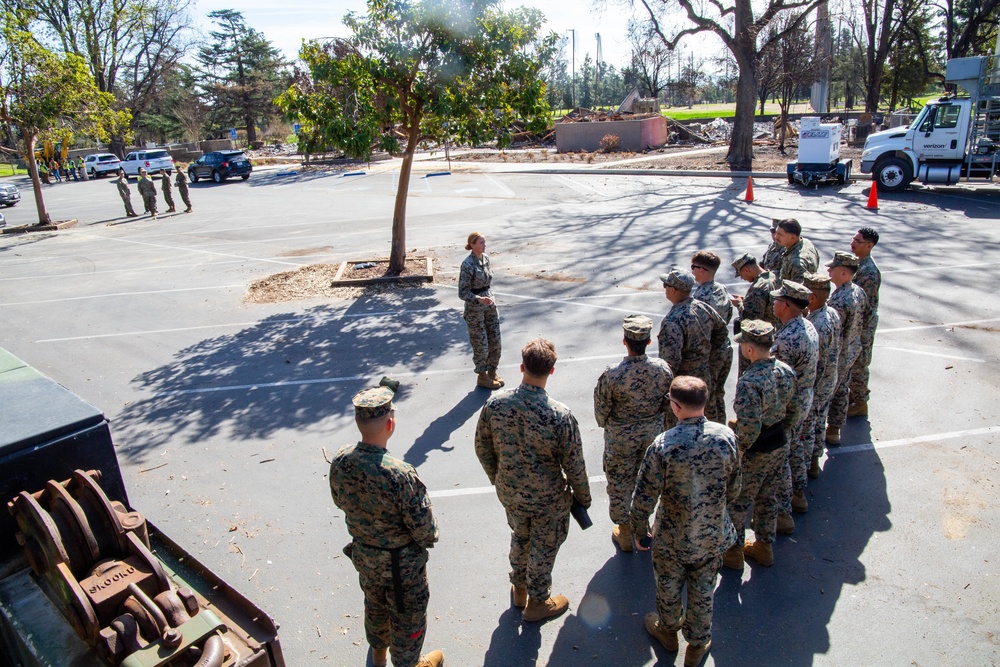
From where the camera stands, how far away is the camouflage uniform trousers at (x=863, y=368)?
6730mm

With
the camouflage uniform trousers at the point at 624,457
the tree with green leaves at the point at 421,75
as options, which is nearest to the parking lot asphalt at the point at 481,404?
the camouflage uniform trousers at the point at 624,457

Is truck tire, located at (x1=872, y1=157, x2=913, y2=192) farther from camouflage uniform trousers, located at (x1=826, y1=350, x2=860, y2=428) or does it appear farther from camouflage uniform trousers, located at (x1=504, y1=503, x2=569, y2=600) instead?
camouflage uniform trousers, located at (x1=504, y1=503, x2=569, y2=600)

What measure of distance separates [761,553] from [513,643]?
6.26ft

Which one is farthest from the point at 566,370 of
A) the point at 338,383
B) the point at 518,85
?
the point at 518,85

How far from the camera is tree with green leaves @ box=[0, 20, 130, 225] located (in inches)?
768

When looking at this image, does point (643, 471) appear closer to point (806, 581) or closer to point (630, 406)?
point (630, 406)

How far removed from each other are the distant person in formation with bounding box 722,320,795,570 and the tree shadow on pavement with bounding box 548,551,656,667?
662 millimetres

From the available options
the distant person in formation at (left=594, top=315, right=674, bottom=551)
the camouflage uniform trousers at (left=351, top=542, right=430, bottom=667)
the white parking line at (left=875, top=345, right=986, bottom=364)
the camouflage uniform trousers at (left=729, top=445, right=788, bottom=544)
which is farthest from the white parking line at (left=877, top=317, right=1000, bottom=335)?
the camouflage uniform trousers at (left=351, top=542, right=430, bottom=667)

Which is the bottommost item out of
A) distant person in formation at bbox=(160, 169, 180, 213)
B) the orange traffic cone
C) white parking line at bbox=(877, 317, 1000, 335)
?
white parking line at bbox=(877, 317, 1000, 335)

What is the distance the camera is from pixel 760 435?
4547mm

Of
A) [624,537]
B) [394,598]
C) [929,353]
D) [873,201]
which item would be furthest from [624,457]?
[873,201]

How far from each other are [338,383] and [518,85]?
6.81 meters

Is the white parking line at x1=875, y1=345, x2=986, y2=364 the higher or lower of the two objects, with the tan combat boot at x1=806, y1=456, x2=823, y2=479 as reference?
higher

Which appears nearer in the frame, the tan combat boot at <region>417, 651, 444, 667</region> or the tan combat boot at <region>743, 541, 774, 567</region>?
the tan combat boot at <region>417, 651, 444, 667</region>
